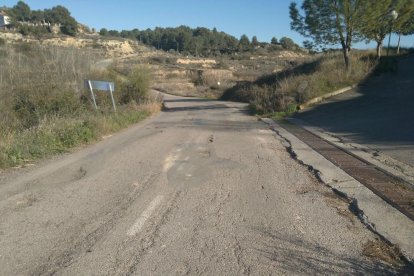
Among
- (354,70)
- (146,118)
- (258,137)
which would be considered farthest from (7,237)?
(354,70)

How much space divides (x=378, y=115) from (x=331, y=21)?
1099 cm

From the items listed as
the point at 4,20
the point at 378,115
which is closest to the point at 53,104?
the point at 378,115

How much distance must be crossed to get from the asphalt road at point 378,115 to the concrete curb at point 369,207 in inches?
75.9

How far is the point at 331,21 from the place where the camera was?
27.2 metres

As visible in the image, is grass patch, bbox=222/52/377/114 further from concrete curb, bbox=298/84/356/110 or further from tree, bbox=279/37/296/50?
tree, bbox=279/37/296/50

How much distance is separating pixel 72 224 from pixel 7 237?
826mm

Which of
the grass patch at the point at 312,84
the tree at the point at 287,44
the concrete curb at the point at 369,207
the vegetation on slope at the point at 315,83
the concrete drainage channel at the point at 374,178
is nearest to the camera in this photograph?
the concrete curb at the point at 369,207

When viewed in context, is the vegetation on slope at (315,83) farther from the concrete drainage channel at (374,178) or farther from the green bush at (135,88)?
the concrete drainage channel at (374,178)

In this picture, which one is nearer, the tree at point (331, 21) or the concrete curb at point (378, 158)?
the concrete curb at point (378, 158)

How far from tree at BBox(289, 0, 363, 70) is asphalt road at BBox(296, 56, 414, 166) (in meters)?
3.08

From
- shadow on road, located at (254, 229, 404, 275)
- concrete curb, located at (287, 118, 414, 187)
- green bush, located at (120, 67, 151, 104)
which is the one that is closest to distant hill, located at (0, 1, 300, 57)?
green bush, located at (120, 67, 151, 104)

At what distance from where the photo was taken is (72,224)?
6.25m

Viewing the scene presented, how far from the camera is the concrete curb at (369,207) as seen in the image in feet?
18.7

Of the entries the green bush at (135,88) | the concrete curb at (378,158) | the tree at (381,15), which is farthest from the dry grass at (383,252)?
the green bush at (135,88)
